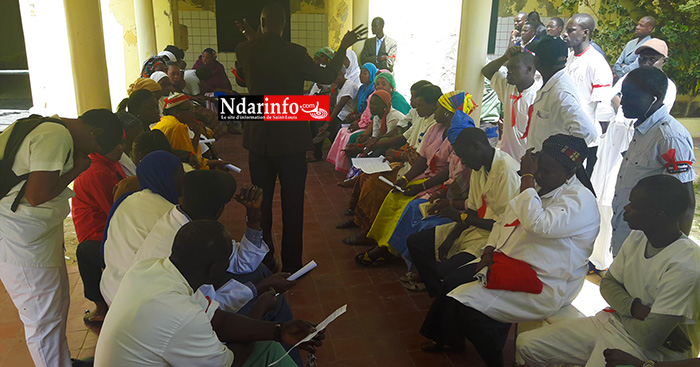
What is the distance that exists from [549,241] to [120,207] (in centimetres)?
220

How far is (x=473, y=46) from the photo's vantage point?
4.66 m

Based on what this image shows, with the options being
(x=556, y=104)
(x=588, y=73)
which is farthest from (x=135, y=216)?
(x=588, y=73)

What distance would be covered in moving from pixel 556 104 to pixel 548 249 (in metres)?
1.73

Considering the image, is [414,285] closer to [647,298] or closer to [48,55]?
[647,298]

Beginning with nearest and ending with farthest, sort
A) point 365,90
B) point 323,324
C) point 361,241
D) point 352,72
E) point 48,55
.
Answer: point 323,324 < point 361,241 < point 48,55 < point 365,90 < point 352,72

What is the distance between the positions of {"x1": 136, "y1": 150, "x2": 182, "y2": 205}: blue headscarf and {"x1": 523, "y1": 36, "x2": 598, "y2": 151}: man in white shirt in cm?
287

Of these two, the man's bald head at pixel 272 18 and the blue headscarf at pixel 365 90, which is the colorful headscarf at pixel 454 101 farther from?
the blue headscarf at pixel 365 90

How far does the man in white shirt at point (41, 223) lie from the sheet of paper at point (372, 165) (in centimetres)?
260

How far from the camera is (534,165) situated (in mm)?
2768

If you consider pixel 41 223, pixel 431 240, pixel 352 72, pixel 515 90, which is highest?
pixel 515 90

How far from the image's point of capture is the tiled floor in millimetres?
3162

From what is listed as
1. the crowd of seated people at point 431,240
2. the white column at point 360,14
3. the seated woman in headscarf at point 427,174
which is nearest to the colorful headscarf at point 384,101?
the seated woman in headscarf at point 427,174

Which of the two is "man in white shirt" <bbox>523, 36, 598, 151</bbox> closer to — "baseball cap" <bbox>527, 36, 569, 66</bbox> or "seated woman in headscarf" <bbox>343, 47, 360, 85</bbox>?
"baseball cap" <bbox>527, 36, 569, 66</bbox>

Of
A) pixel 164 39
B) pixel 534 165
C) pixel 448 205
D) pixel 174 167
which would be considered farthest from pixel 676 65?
pixel 164 39
